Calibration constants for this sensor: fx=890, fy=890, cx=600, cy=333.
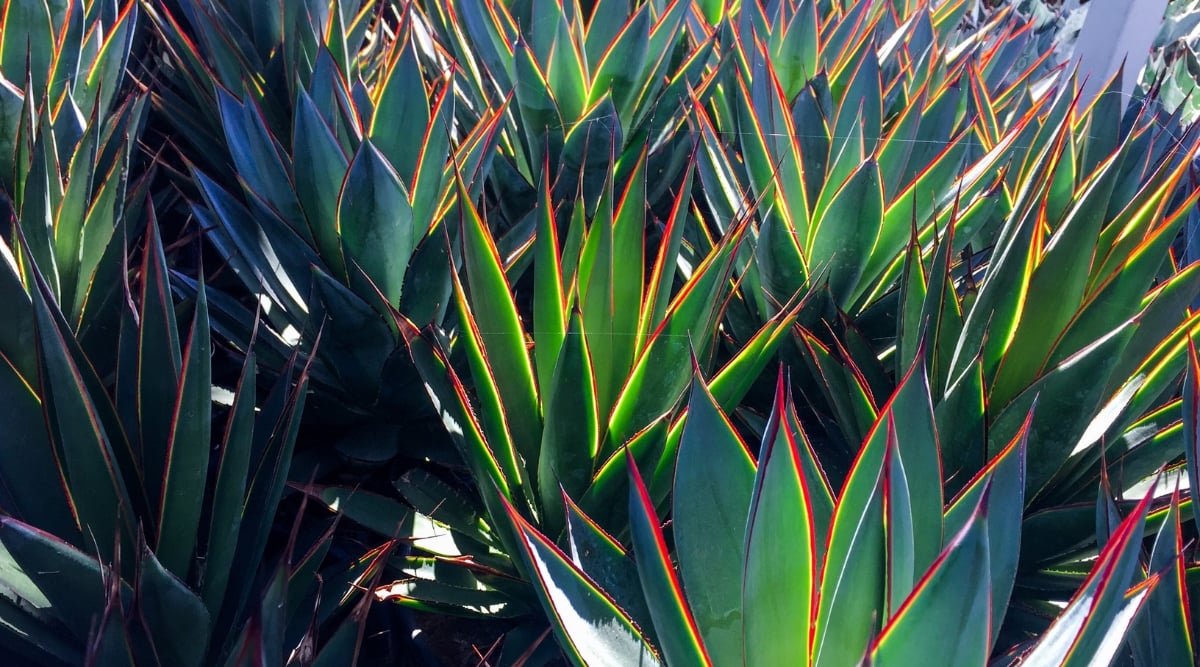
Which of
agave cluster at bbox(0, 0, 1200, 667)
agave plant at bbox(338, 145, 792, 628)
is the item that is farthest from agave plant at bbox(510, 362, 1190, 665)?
agave plant at bbox(338, 145, 792, 628)

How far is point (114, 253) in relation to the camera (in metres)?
1.05

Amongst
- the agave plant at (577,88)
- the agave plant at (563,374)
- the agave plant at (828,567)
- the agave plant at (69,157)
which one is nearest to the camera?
the agave plant at (828,567)

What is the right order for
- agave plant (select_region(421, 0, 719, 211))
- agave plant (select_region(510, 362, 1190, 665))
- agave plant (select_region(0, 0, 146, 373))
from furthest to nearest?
agave plant (select_region(421, 0, 719, 211)), agave plant (select_region(0, 0, 146, 373)), agave plant (select_region(510, 362, 1190, 665))

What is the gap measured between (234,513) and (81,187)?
53 centimetres

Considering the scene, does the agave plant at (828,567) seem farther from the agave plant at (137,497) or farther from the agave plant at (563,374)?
the agave plant at (137,497)

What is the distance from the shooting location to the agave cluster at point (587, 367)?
0.66m

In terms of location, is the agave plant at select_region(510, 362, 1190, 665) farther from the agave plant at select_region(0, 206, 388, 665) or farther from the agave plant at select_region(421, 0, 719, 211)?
the agave plant at select_region(421, 0, 719, 211)

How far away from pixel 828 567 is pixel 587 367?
0.29 meters

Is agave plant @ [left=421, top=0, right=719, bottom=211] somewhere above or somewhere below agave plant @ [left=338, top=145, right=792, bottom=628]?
above

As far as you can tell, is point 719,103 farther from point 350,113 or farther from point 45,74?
point 45,74

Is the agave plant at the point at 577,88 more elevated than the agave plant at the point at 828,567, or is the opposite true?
the agave plant at the point at 577,88

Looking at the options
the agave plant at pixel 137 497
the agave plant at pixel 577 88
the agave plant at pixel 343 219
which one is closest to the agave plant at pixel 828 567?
the agave plant at pixel 137 497

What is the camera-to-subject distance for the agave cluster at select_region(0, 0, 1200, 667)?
0.66 m

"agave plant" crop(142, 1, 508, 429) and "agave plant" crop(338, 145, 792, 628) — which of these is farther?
"agave plant" crop(142, 1, 508, 429)
